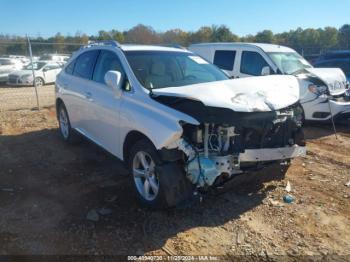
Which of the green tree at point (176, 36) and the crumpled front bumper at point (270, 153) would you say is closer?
the crumpled front bumper at point (270, 153)

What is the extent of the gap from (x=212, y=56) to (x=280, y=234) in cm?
717

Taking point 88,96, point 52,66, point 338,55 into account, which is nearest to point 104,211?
point 88,96

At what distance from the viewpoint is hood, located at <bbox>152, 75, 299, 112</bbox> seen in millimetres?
3555

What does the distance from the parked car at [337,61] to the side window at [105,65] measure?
322 inches

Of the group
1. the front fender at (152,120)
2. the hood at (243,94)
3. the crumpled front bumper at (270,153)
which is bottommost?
the crumpled front bumper at (270,153)

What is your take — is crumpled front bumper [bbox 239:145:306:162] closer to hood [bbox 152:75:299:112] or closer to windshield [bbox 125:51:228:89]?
hood [bbox 152:75:299:112]

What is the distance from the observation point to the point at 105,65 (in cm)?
514

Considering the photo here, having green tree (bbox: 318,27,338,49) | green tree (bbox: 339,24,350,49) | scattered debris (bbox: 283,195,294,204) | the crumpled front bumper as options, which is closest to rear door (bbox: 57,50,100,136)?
the crumpled front bumper

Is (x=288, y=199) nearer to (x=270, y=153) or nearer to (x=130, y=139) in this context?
(x=270, y=153)

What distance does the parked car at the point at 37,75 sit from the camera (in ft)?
62.0

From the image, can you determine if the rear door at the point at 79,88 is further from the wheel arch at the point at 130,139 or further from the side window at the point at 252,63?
the side window at the point at 252,63

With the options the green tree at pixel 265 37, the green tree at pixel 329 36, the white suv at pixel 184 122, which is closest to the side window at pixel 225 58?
the white suv at pixel 184 122

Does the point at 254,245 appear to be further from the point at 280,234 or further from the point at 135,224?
the point at 135,224

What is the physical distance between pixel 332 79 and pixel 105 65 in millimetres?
5261
